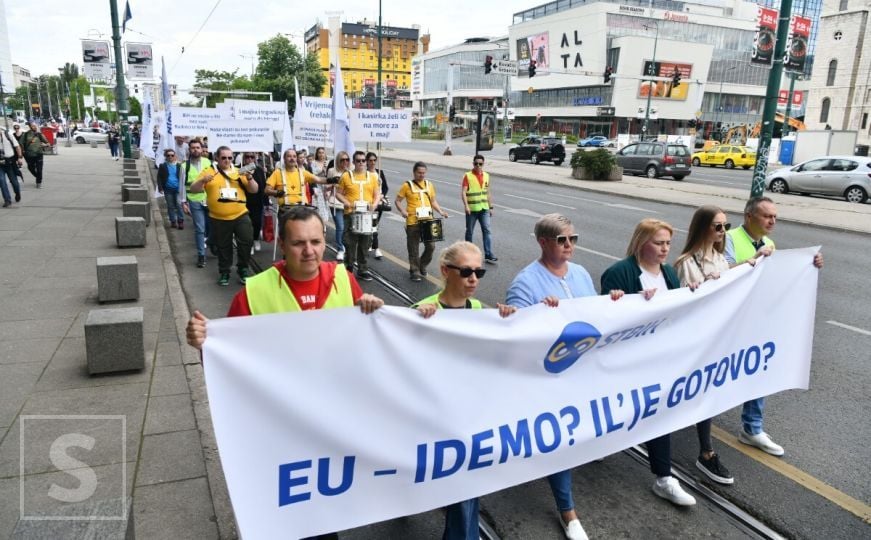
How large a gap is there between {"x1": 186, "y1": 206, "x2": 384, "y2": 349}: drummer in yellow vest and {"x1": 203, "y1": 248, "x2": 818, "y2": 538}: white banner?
0.22 meters

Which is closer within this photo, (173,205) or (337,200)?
(337,200)

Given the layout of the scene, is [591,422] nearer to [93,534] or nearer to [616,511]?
[616,511]

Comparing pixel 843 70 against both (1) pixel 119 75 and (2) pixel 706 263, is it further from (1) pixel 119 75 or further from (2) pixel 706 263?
(2) pixel 706 263

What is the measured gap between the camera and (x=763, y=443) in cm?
427

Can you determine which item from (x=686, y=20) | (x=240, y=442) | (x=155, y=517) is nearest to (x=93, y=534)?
(x=240, y=442)

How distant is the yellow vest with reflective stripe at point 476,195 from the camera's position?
10023 millimetres

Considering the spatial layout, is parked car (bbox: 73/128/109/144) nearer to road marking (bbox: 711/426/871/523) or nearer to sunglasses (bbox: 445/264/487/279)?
sunglasses (bbox: 445/264/487/279)

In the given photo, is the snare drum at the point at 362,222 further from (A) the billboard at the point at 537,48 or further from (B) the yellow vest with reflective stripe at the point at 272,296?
(A) the billboard at the point at 537,48

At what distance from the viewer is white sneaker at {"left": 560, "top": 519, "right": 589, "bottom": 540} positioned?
10.9 ft

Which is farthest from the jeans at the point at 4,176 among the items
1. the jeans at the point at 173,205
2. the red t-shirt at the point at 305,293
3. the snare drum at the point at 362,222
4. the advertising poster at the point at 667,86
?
the advertising poster at the point at 667,86

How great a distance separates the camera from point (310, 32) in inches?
6462

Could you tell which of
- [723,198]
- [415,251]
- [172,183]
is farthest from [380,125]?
[723,198]

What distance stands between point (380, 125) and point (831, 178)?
18.0 metres

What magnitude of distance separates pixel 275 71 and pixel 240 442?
242 ft
